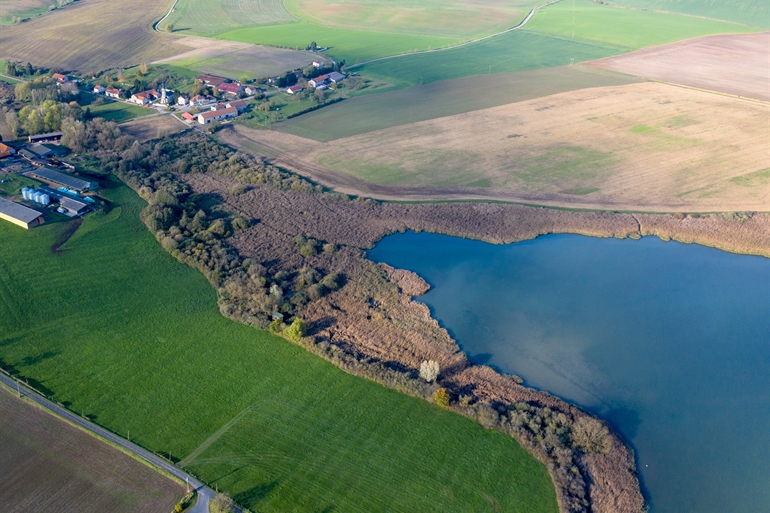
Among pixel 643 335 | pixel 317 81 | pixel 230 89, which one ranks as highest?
pixel 317 81

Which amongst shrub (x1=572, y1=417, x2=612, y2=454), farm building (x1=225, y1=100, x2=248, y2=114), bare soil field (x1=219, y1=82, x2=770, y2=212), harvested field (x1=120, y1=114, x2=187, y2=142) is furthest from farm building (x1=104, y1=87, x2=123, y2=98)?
shrub (x1=572, y1=417, x2=612, y2=454)

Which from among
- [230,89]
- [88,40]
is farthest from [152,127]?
[88,40]

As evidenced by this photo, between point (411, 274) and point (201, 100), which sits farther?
point (201, 100)

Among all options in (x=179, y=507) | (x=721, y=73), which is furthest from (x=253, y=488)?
(x=721, y=73)

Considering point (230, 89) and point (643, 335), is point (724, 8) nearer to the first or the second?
Answer: point (230, 89)

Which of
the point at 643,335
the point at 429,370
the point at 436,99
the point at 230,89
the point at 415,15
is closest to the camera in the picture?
the point at 429,370

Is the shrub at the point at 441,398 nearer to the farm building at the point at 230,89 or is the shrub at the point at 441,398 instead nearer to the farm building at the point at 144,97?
the farm building at the point at 230,89
